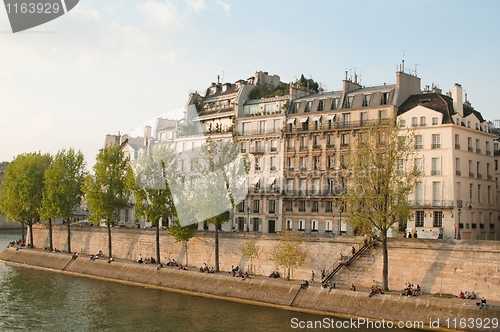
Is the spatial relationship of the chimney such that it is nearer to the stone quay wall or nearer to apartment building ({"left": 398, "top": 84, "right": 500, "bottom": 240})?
apartment building ({"left": 398, "top": 84, "right": 500, "bottom": 240})

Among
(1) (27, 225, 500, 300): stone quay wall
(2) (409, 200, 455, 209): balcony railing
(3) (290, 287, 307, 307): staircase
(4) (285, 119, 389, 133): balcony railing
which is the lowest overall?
(3) (290, 287, 307, 307): staircase

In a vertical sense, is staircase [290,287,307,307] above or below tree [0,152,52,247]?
below

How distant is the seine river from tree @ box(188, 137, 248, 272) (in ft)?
27.6

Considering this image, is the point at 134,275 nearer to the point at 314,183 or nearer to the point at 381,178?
the point at 314,183

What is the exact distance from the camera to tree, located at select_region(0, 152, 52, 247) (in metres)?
72.0

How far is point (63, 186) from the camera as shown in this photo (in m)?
67.5

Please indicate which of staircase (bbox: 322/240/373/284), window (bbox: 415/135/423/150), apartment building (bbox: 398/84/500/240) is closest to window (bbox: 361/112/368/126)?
apartment building (bbox: 398/84/500/240)

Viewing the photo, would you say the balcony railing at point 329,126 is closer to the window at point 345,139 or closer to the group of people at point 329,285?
the window at point 345,139

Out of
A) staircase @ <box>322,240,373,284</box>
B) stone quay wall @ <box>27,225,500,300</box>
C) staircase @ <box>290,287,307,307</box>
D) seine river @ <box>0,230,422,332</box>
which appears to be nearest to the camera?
seine river @ <box>0,230,422,332</box>

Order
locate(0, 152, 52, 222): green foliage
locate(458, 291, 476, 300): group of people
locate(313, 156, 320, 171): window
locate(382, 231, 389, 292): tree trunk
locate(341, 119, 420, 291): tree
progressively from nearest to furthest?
locate(458, 291, 476, 300): group of people, locate(382, 231, 389, 292): tree trunk, locate(341, 119, 420, 291): tree, locate(313, 156, 320, 171): window, locate(0, 152, 52, 222): green foliage

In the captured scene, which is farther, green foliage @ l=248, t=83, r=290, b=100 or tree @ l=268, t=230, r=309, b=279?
green foliage @ l=248, t=83, r=290, b=100

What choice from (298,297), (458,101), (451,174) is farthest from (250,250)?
(458,101)

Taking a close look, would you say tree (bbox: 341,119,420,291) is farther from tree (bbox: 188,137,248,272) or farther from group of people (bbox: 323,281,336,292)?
tree (bbox: 188,137,248,272)

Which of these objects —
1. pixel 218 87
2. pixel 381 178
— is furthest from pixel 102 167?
pixel 381 178
